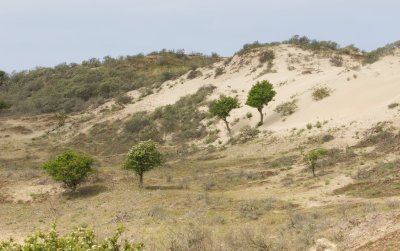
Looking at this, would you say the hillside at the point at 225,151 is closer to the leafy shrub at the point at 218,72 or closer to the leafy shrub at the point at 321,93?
the leafy shrub at the point at 321,93

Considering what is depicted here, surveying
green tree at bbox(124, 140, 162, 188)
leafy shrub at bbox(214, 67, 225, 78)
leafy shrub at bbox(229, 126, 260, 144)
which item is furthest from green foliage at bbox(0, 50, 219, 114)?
green tree at bbox(124, 140, 162, 188)

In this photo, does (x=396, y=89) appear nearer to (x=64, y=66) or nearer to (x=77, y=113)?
(x=77, y=113)

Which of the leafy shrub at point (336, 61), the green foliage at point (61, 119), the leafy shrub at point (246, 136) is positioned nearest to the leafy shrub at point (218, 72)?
the leafy shrub at point (336, 61)

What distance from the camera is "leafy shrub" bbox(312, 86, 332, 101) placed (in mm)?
56875

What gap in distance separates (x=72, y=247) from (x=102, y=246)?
25.9 inches

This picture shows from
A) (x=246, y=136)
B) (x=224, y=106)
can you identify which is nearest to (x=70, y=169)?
(x=246, y=136)

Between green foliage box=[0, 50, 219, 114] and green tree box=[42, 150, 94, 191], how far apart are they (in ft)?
150

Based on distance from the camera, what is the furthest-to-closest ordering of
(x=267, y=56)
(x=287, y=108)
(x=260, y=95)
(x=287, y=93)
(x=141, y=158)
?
(x=267, y=56)
(x=287, y=93)
(x=287, y=108)
(x=260, y=95)
(x=141, y=158)

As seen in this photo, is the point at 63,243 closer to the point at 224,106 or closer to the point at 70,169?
the point at 70,169

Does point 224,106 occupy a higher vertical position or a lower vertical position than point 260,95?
lower

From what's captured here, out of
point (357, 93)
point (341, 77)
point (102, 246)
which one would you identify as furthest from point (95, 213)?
point (341, 77)

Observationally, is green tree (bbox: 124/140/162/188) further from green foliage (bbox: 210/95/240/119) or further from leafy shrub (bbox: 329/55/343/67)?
leafy shrub (bbox: 329/55/343/67)

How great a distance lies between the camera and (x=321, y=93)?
188 ft

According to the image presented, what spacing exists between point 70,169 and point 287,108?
30.4 metres
